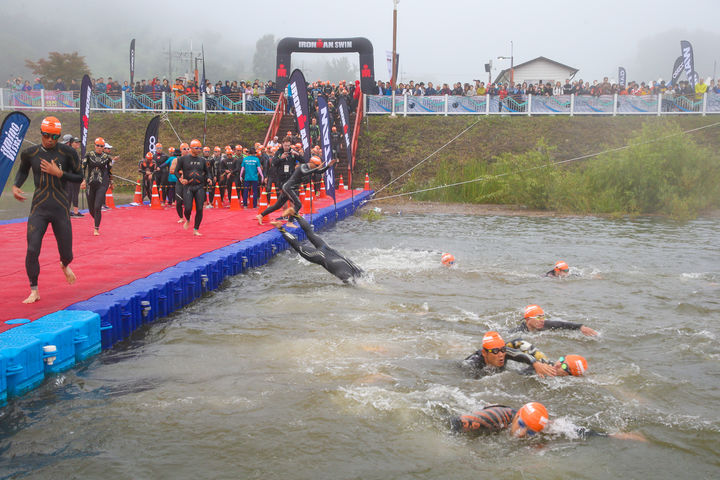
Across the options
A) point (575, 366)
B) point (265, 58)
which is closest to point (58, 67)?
point (575, 366)

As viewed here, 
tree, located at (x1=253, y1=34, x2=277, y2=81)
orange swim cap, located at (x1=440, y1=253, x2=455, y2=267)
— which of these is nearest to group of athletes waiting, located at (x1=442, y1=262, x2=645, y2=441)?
orange swim cap, located at (x1=440, y1=253, x2=455, y2=267)

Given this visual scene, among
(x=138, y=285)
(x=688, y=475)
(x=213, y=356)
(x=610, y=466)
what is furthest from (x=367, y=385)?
(x=138, y=285)

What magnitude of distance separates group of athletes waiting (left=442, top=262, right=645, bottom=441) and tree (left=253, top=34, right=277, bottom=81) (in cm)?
14741

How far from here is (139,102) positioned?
31.5m

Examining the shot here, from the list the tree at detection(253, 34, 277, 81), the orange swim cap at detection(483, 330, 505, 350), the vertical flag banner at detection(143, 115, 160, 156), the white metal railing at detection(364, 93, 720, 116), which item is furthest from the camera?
the tree at detection(253, 34, 277, 81)

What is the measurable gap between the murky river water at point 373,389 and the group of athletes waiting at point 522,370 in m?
0.10

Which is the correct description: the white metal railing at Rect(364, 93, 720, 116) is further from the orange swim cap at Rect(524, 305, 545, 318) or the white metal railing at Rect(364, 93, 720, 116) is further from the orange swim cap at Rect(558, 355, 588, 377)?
the orange swim cap at Rect(558, 355, 588, 377)

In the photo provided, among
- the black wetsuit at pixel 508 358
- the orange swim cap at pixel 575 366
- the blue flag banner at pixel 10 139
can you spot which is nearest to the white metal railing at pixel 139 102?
the blue flag banner at pixel 10 139

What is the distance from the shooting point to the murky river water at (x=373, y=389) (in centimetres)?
486

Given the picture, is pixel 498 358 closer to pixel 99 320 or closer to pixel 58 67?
pixel 99 320

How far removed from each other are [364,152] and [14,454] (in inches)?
989

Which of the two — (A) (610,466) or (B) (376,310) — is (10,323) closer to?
(B) (376,310)

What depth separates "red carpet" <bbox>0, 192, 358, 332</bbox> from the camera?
296 inches

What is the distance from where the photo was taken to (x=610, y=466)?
4883mm
